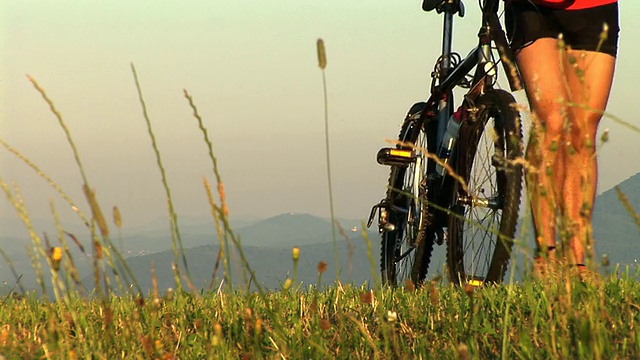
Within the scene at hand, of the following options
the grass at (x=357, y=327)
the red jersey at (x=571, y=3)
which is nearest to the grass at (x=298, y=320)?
the grass at (x=357, y=327)

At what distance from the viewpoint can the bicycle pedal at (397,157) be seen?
256 inches

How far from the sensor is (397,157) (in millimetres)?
6539

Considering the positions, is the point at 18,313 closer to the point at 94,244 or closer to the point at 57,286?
the point at 57,286

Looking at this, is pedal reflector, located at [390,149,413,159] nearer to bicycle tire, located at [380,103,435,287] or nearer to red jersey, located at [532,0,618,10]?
bicycle tire, located at [380,103,435,287]

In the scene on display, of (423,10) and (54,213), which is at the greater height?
(423,10)

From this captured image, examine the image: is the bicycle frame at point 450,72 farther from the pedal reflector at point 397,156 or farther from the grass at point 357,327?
the grass at point 357,327

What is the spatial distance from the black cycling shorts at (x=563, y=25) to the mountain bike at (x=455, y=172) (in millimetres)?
159

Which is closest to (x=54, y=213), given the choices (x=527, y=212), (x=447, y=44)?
(x=527, y=212)

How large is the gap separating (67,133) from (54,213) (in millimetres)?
342

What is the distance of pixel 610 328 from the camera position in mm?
3236

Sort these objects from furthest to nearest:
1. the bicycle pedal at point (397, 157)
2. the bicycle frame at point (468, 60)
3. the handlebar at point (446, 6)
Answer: the bicycle pedal at point (397, 157) < the handlebar at point (446, 6) < the bicycle frame at point (468, 60)

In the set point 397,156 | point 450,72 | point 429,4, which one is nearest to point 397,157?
point 397,156

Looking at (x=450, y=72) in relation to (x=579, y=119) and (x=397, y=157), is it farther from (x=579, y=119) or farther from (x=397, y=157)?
(x=579, y=119)

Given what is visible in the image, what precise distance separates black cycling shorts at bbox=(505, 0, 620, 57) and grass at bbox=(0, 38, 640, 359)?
1252 millimetres
